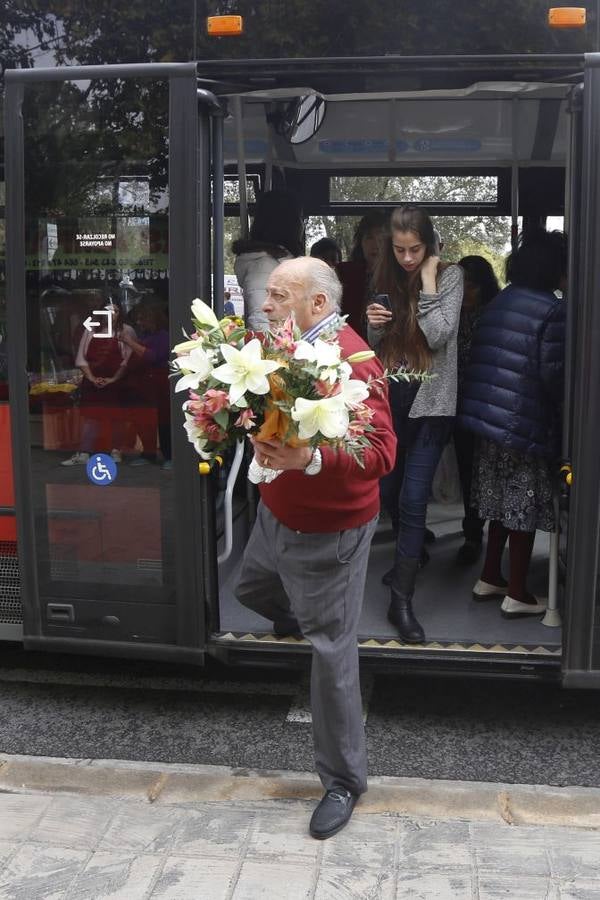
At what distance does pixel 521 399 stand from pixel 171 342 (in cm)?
147

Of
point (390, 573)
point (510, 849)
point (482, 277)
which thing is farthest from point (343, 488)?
point (482, 277)

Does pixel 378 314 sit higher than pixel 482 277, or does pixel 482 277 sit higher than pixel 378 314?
pixel 482 277

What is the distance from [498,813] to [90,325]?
2.31m

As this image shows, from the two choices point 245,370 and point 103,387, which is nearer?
point 245,370

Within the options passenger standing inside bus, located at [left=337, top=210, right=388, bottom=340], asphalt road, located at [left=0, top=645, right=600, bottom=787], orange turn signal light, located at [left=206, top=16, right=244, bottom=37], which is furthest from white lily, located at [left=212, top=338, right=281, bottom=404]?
passenger standing inside bus, located at [left=337, top=210, right=388, bottom=340]

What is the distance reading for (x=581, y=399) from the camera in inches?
131

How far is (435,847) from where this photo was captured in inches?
116

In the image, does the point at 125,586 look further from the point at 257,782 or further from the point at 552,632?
the point at 552,632

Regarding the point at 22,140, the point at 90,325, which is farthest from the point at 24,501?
the point at 22,140

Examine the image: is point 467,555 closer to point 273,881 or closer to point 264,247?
point 264,247

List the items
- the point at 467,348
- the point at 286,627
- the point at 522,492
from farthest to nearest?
the point at 467,348 < the point at 522,492 < the point at 286,627

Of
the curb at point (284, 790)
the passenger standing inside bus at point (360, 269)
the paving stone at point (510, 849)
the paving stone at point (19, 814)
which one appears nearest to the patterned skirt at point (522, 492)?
the curb at point (284, 790)

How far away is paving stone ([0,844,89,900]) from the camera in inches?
108

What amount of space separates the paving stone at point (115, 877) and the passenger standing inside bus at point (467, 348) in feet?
8.37
